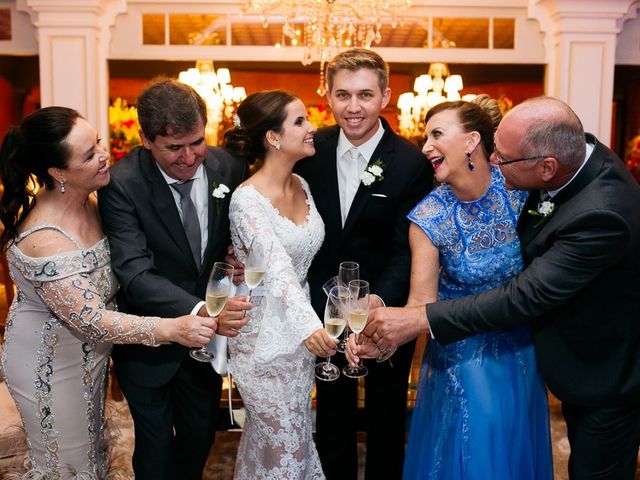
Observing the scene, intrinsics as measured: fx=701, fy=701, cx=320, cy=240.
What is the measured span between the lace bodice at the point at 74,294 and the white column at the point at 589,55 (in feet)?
17.7

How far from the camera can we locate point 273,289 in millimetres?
2777

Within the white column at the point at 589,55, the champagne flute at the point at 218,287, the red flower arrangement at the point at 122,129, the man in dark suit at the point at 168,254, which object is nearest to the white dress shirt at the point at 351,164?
the man in dark suit at the point at 168,254

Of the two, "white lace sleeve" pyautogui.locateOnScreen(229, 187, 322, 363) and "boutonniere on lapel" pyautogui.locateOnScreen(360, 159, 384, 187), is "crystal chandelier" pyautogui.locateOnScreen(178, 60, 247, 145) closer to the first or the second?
"boutonniere on lapel" pyautogui.locateOnScreen(360, 159, 384, 187)

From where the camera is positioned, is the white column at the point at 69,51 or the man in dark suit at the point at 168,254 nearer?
the man in dark suit at the point at 168,254

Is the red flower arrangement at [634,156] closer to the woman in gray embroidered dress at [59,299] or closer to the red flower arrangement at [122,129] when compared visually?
the red flower arrangement at [122,129]

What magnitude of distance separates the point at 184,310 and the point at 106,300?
1.07ft

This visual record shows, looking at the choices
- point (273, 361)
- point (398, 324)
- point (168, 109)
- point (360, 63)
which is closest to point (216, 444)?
point (273, 361)

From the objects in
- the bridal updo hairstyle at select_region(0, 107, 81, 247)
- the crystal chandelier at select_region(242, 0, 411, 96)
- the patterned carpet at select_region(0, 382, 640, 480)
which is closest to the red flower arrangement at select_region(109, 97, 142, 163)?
the crystal chandelier at select_region(242, 0, 411, 96)

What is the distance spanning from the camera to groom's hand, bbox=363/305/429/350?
2.60 meters

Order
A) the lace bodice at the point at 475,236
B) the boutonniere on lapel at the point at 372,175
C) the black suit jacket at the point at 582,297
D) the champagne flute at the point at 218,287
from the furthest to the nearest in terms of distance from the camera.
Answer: the boutonniere on lapel at the point at 372,175
the lace bodice at the point at 475,236
the champagne flute at the point at 218,287
the black suit jacket at the point at 582,297

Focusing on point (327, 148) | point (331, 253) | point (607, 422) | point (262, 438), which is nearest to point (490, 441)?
point (607, 422)

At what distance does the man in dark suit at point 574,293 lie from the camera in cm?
230

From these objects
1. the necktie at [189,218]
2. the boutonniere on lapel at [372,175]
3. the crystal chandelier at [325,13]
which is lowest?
the necktie at [189,218]

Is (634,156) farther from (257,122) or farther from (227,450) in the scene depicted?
(257,122)
